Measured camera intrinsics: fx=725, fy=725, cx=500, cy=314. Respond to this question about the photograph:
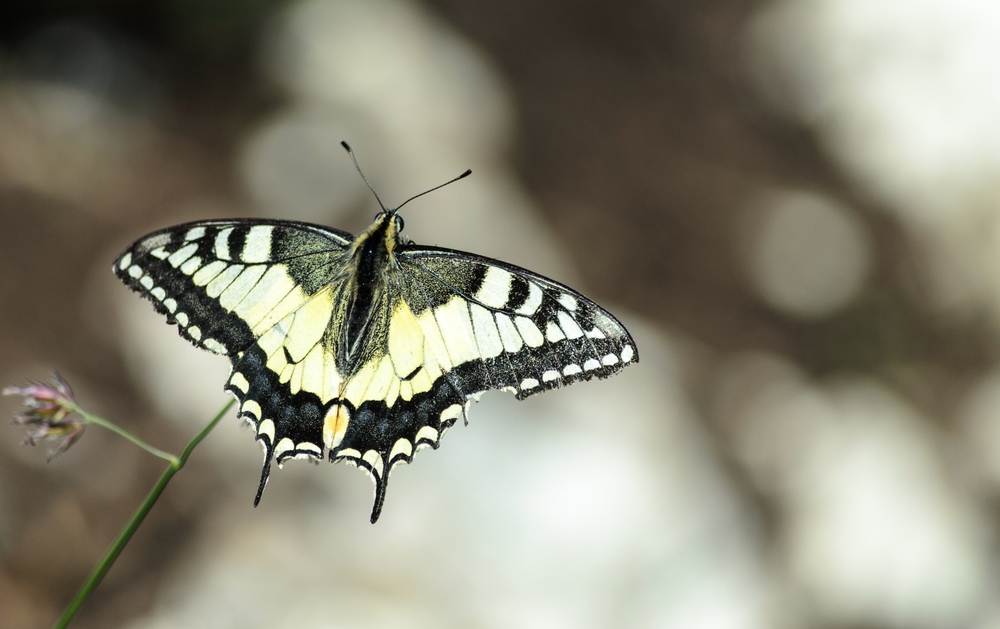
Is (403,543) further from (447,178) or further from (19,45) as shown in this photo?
(19,45)

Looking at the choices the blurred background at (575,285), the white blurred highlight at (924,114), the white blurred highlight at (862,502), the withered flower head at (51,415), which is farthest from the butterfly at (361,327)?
the white blurred highlight at (924,114)

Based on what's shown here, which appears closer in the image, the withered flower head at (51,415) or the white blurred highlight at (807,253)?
the withered flower head at (51,415)

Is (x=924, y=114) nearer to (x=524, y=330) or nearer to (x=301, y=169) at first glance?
(x=301, y=169)

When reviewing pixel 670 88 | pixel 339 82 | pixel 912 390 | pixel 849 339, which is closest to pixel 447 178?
pixel 339 82

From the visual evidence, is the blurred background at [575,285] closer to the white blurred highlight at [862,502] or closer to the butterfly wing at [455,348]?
the white blurred highlight at [862,502]

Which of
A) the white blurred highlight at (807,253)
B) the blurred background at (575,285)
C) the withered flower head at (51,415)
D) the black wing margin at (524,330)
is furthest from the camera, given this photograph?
the white blurred highlight at (807,253)

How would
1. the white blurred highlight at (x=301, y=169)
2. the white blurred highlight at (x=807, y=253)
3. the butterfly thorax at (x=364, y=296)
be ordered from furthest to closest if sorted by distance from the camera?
the white blurred highlight at (x=807, y=253) < the white blurred highlight at (x=301, y=169) < the butterfly thorax at (x=364, y=296)

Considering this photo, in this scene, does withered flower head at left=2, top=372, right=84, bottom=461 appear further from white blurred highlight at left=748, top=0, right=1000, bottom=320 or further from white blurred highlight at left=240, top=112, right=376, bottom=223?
white blurred highlight at left=748, top=0, right=1000, bottom=320

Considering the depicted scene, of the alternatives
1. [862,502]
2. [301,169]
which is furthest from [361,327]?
[862,502]
